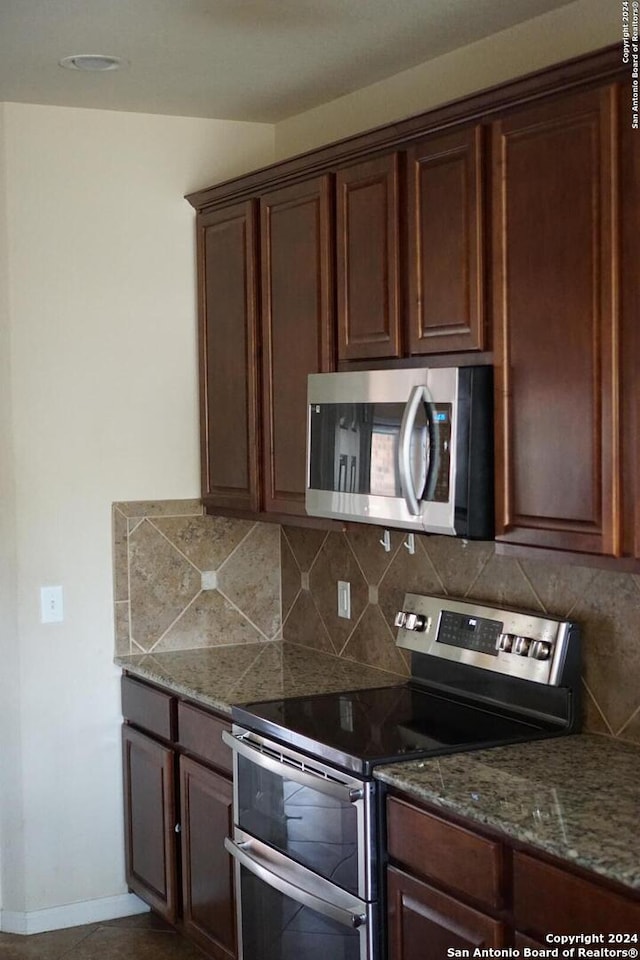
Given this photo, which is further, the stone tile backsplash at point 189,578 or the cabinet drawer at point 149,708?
the stone tile backsplash at point 189,578

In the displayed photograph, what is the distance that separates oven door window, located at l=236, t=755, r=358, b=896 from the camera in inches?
103

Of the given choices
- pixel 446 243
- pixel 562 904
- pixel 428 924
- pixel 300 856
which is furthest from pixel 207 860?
pixel 446 243

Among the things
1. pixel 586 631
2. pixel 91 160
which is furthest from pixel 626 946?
pixel 91 160

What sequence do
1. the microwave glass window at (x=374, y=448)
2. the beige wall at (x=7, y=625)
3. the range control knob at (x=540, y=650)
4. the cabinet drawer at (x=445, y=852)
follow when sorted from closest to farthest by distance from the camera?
the cabinet drawer at (x=445, y=852), the microwave glass window at (x=374, y=448), the range control knob at (x=540, y=650), the beige wall at (x=7, y=625)

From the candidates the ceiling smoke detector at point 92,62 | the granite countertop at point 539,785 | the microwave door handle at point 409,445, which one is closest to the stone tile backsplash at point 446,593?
the granite countertop at point 539,785

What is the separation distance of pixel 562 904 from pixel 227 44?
7.42ft

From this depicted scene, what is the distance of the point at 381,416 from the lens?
2867 millimetres

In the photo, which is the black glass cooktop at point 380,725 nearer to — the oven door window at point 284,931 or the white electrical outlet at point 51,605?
the oven door window at point 284,931

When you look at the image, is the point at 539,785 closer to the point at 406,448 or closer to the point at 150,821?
the point at 406,448

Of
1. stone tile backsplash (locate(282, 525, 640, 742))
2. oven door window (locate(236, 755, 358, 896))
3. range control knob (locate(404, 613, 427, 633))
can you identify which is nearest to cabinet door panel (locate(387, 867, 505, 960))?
oven door window (locate(236, 755, 358, 896))

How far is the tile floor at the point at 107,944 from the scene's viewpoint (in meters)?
3.61

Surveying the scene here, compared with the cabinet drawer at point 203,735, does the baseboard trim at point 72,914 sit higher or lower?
lower

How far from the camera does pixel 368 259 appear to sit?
2996mm

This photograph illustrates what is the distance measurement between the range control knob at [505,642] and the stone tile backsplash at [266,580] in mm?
173
